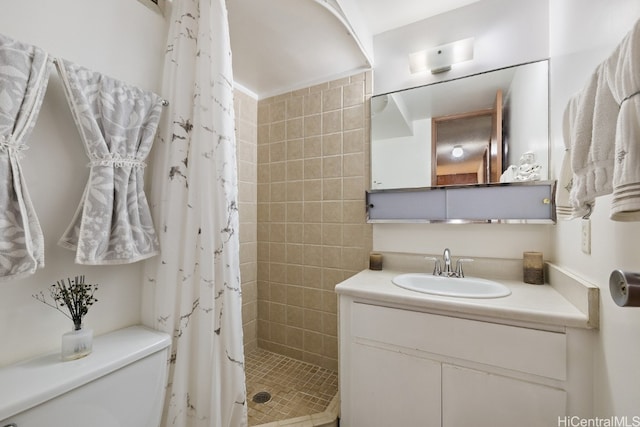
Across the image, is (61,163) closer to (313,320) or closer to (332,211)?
(332,211)

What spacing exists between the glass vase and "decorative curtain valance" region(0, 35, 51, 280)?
222mm

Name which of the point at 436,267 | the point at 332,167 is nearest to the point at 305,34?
the point at 332,167

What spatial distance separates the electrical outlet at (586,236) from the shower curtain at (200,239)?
4.24 feet

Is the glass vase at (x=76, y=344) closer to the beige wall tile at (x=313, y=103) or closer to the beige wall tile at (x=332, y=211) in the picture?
the beige wall tile at (x=332, y=211)

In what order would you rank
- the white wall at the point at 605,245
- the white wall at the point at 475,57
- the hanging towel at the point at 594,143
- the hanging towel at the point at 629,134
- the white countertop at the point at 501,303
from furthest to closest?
the white wall at the point at 475,57 → the white countertop at the point at 501,303 → the white wall at the point at 605,245 → the hanging towel at the point at 594,143 → the hanging towel at the point at 629,134

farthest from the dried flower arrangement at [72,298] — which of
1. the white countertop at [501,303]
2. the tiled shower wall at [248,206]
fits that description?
the tiled shower wall at [248,206]

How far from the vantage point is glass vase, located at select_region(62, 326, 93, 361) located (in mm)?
728

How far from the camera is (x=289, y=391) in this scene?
1584 mm

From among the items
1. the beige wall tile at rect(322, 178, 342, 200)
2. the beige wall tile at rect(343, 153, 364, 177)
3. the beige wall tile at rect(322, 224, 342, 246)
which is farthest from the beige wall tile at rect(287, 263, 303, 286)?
the beige wall tile at rect(343, 153, 364, 177)

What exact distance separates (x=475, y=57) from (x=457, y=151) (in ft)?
1.80

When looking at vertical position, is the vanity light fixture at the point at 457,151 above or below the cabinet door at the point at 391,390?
above

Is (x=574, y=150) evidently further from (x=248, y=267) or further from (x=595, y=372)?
(x=248, y=267)

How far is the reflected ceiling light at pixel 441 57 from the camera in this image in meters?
1.46

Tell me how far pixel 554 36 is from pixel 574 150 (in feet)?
3.49
